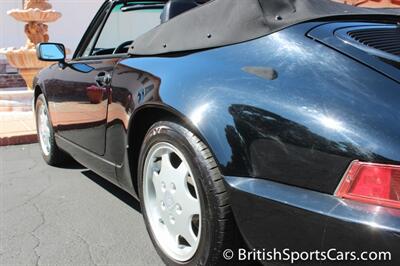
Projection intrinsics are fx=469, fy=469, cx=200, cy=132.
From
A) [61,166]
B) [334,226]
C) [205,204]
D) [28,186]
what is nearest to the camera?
[334,226]

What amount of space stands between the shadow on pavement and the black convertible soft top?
136cm

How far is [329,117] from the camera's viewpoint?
1576 mm

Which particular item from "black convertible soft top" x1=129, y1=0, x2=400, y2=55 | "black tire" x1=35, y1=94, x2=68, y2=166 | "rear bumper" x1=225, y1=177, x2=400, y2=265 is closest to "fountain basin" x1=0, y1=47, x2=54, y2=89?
"black tire" x1=35, y1=94, x2=68, y2=166

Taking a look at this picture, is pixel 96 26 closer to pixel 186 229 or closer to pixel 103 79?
pixel 103 79

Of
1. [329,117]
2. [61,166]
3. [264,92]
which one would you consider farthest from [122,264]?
[61,166]

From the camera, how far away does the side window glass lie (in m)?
3.62

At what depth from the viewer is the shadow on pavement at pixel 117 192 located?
3.44m

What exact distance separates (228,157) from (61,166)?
10.1ft

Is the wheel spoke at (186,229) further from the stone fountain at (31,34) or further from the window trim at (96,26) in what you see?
the stone fountain at (31,34)

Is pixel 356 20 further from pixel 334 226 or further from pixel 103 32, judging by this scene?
pixel 103 32

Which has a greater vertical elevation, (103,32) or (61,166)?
(103,32)

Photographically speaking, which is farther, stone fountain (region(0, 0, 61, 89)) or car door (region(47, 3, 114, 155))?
stone fountain (region(0, 0, 61, 89))

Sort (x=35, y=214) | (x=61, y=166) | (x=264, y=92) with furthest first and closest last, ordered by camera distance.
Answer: (x=61, y=166)
(x=35, y=214)
(x=264, y=92)

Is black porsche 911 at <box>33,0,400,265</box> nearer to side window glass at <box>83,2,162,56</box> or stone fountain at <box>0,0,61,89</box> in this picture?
side window glass at <box>83,2,162,56</box>
